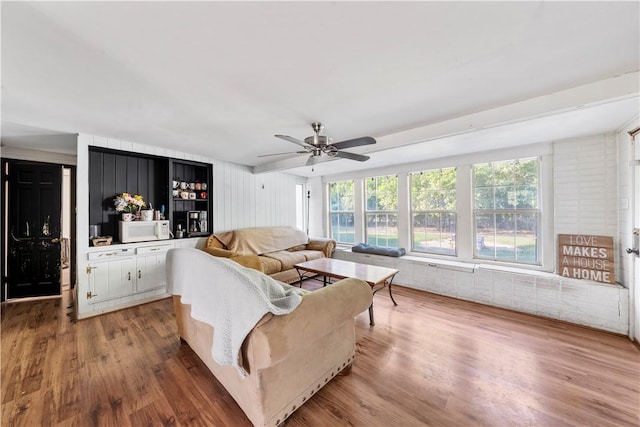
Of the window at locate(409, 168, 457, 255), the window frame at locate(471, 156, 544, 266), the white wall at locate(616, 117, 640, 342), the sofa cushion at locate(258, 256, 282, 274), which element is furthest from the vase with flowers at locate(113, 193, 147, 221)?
the white wall at locate(616, 117, 640, 342)

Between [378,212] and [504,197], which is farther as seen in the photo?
[378,212]

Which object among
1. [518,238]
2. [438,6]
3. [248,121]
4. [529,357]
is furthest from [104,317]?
[518,238]

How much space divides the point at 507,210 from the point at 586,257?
1001 millimetres

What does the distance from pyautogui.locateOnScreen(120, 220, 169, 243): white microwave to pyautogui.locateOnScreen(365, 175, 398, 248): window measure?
12.7 feet

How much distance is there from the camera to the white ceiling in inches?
45.7

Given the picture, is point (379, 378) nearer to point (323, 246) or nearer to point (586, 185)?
point (323, 246)

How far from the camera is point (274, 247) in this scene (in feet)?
15.6

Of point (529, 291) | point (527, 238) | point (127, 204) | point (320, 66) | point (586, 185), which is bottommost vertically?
point (529, 291)

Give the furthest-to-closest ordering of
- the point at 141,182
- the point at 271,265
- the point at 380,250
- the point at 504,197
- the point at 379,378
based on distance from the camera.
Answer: the point at 380,250 → the point at 271,265 → the point at 141,182 → the point at 504,197 → the point at 379,378

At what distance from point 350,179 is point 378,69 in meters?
3.92

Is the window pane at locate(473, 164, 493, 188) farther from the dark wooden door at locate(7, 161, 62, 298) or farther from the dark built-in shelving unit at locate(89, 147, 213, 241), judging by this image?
the dark wooden door at locate(7, 161, 62, 298)

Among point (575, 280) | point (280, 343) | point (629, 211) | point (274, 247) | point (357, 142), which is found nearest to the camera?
point (280, 343)

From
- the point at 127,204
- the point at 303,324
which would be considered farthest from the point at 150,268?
the point at 303,324

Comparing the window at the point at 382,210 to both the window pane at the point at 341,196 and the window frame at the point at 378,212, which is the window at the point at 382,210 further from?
the window pane at the point at 341,196
